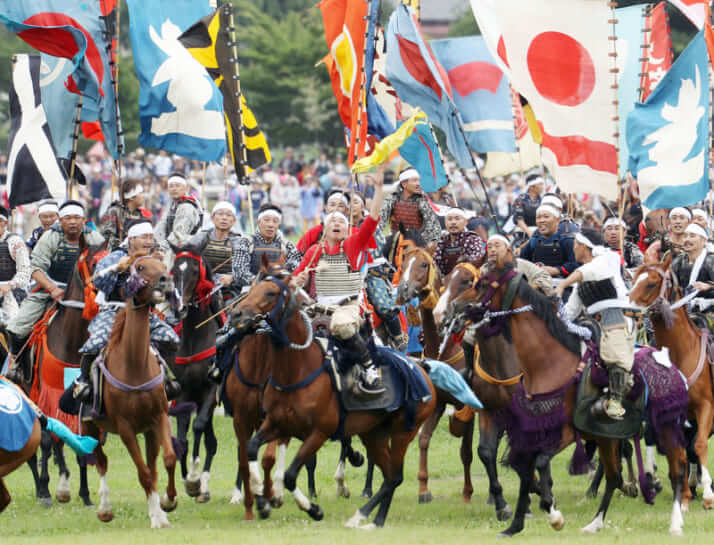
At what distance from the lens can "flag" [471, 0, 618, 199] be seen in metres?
15.7

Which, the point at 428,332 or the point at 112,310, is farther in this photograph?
the point at 428,332

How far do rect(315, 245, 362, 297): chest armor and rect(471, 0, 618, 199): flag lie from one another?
3.40 meters

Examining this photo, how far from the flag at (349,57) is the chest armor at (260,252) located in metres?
1.51

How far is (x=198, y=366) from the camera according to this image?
1582 cm

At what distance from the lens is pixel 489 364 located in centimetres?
1413

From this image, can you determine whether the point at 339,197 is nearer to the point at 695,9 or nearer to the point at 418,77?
the point at 418,77

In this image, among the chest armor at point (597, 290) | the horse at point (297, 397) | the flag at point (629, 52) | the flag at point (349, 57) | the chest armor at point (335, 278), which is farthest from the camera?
the flag at point (629, 52)

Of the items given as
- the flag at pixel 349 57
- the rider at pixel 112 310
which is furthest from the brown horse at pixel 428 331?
the rider at pixel 112 310

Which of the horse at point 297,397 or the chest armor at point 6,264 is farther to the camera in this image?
the chest armor at point 6,264

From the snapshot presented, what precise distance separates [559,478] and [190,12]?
8194 millimetres

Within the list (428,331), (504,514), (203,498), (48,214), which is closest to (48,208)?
(48,214)

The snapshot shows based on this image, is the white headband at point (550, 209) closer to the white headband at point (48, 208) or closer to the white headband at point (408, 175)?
the white headband at point (408, 175)

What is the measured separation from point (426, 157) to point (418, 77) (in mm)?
1086

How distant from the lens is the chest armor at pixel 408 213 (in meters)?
17.3
